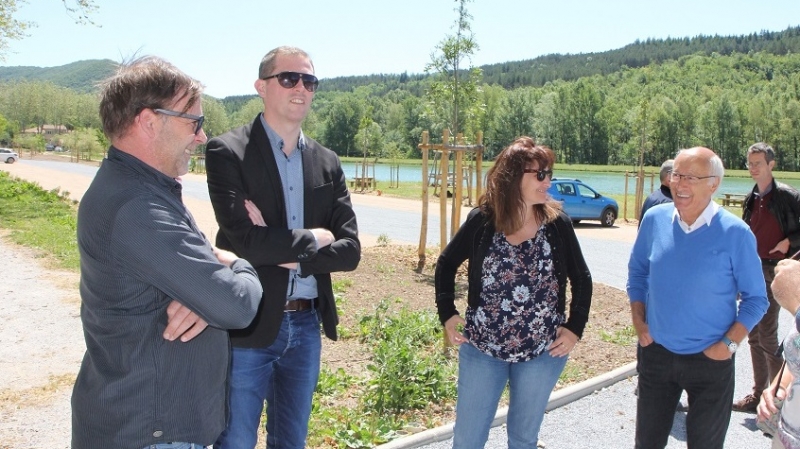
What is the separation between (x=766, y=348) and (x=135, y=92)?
187 inches

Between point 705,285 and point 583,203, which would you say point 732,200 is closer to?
point 583,203

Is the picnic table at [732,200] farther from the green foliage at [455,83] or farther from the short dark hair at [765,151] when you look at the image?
the short dark hair at [765,151]

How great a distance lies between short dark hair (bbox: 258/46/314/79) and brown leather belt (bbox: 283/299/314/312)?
3.40ft

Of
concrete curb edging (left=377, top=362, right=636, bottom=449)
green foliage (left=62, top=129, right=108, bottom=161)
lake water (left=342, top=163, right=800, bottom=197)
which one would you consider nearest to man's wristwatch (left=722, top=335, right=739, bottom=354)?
concrete curb edging (left=377, top=362, right=636, bottom=449)

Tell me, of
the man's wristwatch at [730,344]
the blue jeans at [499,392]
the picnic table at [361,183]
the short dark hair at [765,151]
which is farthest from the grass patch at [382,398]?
the picnic table at [361,183]

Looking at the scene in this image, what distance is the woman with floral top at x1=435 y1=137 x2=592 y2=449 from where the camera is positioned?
10.3 feet

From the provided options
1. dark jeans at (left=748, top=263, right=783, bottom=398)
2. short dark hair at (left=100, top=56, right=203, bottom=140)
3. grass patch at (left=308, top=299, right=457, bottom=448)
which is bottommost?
grass patch at (left=308, top=299, right=457, bottom=448)

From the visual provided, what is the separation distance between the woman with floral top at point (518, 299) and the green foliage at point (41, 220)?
9.04 metres

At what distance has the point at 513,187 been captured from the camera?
317cm

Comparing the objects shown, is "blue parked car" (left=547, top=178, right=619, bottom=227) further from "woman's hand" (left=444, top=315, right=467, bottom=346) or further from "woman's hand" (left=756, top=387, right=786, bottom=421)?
"woman's hand" (left=756, top=387, right=786, bottom=421)

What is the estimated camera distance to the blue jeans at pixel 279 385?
277 centimetres

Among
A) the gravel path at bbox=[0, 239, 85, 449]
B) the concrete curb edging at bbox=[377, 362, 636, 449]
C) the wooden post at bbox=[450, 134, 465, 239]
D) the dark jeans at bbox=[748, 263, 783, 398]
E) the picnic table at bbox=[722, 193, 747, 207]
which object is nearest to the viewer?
the concrete curb edging at bbox=[377, 362, 636, 449]

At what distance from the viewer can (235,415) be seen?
9.12 ft

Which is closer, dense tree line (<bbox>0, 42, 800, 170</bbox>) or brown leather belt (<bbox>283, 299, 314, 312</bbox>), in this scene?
brown leather belt (<bbox>283, 299, 314, 312</bbox>)
